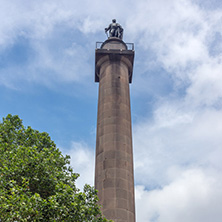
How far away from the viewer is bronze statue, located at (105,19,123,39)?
129 feet

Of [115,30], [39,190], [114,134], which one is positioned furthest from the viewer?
[115,30]

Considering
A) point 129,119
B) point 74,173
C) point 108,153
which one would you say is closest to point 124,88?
point 129,119

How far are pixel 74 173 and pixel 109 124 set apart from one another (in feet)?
31.7

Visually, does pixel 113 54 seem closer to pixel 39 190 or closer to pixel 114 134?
pixel 114 134

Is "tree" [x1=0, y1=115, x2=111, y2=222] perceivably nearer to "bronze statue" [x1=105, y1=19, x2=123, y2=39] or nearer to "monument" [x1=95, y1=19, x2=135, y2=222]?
"monument" [x1=95, y1=19, x2=135, y2=222]

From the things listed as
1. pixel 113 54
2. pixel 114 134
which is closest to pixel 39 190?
pixel 114 134

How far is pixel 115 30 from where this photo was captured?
39688 millimetres

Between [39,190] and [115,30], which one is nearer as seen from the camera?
[39,190]

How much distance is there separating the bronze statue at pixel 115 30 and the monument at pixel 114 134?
1784 mm

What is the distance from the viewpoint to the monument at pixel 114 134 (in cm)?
2503

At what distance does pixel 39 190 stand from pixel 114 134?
37.7 ft

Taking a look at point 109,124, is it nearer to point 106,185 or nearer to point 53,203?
point 106,185

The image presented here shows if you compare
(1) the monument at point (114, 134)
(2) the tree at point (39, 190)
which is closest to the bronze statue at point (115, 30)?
(1) the monument at point (114, 134)

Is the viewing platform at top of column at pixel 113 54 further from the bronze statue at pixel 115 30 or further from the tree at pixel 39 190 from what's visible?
the tree at pixel 39 190
